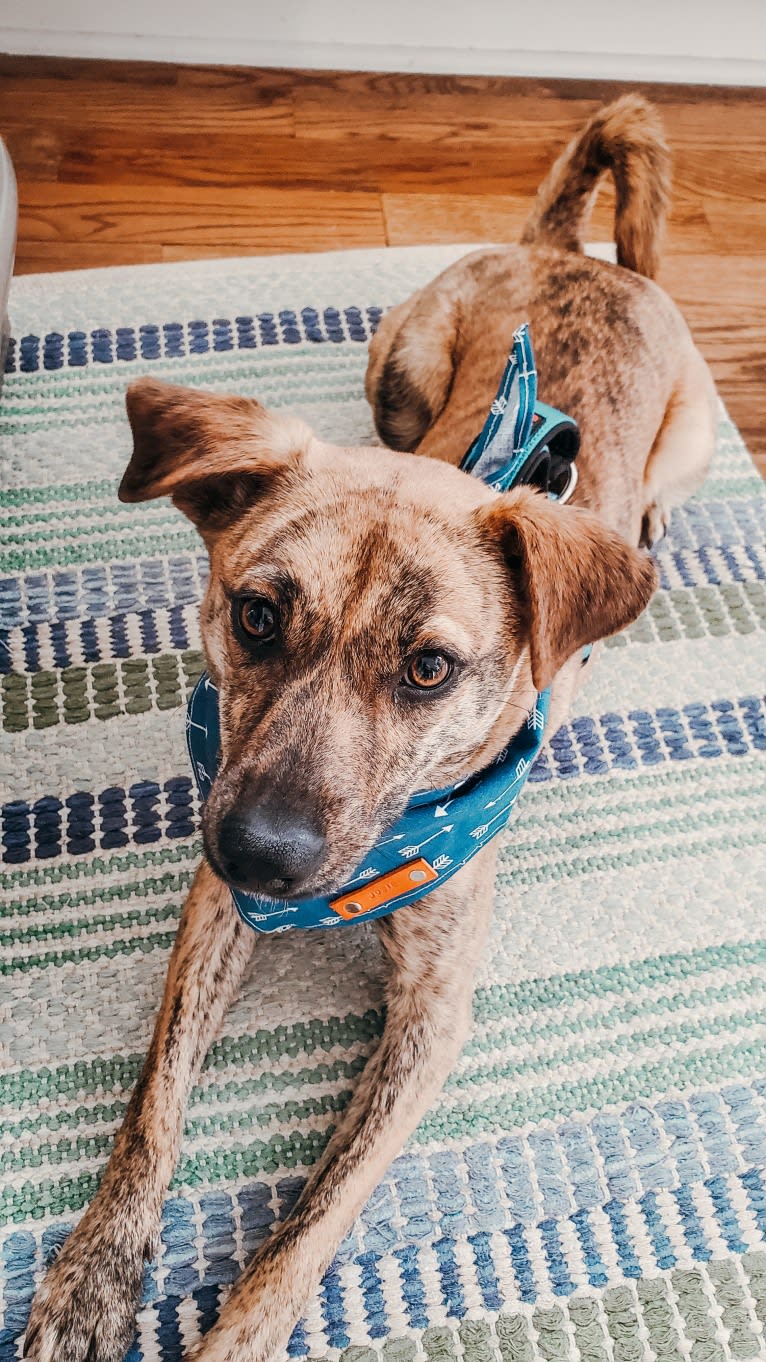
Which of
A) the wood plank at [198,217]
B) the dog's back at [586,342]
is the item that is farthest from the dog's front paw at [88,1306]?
the wood plank at [198,217]

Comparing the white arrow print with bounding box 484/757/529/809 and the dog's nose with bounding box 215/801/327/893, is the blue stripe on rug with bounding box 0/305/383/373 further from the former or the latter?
the dog's nose with bounding box 215/801/327/893

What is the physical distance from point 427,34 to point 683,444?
2196 millimetres

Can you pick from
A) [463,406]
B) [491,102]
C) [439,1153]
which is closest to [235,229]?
[491,102]

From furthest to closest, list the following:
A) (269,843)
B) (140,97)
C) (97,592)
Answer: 1. (140,97)
2. (97,592)
3. (269,843)

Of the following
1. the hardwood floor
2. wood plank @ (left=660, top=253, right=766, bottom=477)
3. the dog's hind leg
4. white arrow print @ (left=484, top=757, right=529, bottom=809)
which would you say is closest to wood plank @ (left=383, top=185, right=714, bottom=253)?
the hardwood floor

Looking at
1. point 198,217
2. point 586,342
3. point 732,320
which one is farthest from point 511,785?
point 198,217

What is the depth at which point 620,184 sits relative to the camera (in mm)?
2451

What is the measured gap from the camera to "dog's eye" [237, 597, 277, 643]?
1.48 meters

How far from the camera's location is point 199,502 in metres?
1.68

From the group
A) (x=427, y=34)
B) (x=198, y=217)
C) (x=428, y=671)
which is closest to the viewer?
(x=428, y=671)

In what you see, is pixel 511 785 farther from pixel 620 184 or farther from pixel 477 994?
pixel 620 184

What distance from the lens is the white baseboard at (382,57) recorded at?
3.56 meters

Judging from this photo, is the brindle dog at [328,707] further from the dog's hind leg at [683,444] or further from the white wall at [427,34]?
the white wall at [427,34]

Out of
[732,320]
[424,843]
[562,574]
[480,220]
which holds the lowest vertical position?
[424,843]
